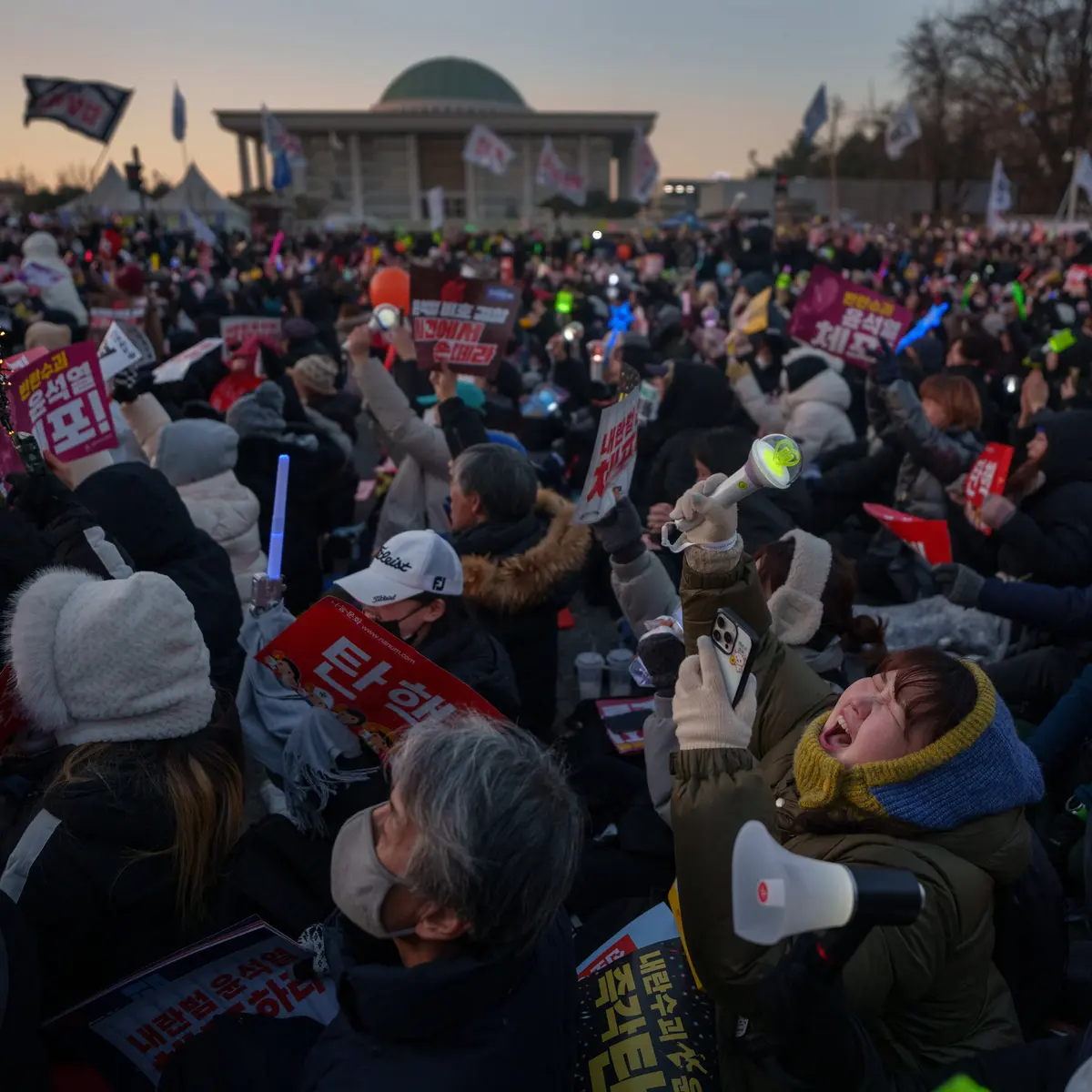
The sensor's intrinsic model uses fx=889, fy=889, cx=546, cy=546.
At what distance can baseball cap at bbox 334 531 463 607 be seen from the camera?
7.55ft

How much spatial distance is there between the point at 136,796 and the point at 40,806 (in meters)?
0.17

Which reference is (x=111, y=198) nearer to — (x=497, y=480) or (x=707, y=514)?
(x=497, y=480)

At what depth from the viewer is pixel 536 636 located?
10.3ft

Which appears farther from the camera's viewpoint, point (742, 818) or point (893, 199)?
point (893, 199)

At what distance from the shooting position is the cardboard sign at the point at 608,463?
2395mm

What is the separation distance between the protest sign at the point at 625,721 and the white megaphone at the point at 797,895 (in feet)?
6.65

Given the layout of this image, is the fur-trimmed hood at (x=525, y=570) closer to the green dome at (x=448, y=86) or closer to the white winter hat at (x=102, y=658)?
the white winter hat at (x=102, y=658)

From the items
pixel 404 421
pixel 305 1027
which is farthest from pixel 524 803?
pixel 404 421

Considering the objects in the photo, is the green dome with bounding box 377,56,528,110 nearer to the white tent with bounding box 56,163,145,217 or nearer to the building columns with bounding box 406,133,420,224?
the building columns with bounding box 406,133,420,224

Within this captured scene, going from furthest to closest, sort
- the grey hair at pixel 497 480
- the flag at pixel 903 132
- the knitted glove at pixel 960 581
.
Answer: the flag at pixel 903 132, the grey hair at pixel 497 480, the knitted glove at pixel 960 581

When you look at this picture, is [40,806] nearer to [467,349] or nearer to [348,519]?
[467,349]

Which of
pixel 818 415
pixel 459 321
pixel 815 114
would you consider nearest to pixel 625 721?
pixel 459 321

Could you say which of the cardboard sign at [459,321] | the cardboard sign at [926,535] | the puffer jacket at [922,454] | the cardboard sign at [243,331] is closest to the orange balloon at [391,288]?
the cardboard sign at [243,331]

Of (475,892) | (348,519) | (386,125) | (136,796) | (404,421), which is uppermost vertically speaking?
(386,125)
